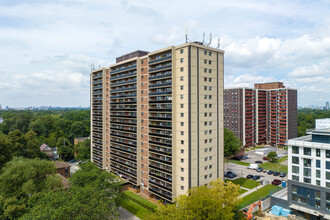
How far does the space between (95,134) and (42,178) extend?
3309 cm

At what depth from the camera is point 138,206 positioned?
5009 cm

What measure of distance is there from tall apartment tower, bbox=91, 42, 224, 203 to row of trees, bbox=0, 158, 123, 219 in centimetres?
1087

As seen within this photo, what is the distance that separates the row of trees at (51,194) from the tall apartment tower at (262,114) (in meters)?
87.7

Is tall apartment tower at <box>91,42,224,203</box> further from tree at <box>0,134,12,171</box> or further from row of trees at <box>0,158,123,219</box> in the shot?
tree at <box>0,134,12,171</box>

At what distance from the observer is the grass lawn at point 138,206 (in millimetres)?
46906

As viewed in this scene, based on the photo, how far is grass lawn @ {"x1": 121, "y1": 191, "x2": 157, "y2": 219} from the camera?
4691cm

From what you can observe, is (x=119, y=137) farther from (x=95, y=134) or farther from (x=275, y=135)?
(x=275, y=135)

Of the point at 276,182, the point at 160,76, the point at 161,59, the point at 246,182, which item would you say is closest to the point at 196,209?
the point at 160,76

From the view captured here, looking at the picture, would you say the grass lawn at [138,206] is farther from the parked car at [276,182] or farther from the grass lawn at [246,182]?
the parked car at [276,182]

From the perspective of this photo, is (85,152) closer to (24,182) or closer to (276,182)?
(24,182)

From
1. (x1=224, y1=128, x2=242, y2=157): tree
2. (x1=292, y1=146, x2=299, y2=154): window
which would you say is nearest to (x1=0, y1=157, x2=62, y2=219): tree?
(x1=292, y1=146, x2=299, y2=154): window

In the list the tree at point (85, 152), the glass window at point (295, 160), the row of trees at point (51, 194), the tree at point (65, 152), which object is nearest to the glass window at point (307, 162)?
the glass window at point (295, 160)

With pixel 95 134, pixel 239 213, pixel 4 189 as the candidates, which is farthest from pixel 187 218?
pixel 95 134

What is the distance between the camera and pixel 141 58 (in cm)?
5675
